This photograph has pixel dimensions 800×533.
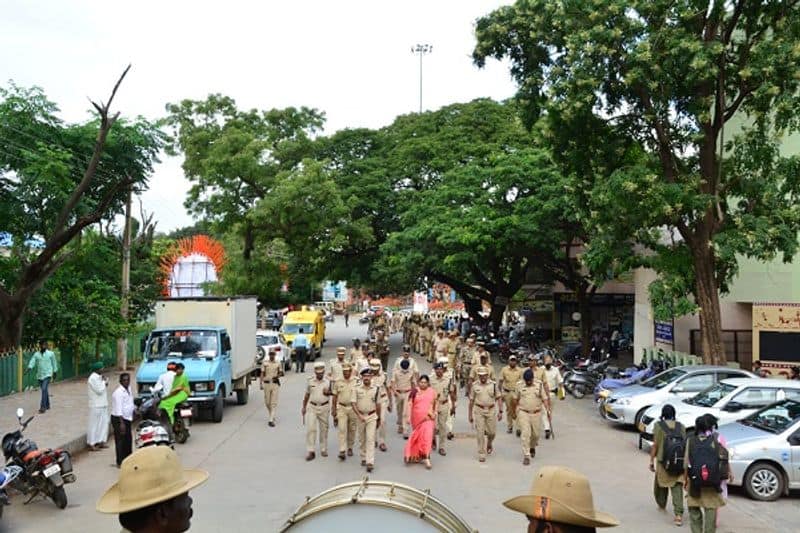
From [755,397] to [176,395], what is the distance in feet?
32.8

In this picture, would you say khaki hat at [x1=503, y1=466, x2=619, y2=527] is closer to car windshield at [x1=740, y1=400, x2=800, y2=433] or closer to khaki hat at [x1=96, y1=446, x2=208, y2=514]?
khaki hat at [x1=96, y1=446, x2=208, y2=514]

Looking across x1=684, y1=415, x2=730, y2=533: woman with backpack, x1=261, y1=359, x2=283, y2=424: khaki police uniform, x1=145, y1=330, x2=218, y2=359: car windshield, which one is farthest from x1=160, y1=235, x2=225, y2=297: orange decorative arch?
x1=684, y1=415, x2=730, y2=533: woman with backpack

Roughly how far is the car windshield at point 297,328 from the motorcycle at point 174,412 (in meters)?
17.6

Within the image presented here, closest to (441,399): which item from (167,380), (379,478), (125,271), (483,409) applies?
(483,409)

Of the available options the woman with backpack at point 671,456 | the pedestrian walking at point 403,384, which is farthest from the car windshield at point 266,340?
the woman with backpack at point 671,456

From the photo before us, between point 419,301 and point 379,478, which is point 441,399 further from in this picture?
point 419,301

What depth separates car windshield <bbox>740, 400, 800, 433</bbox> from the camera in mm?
10922

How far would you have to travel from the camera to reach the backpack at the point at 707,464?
8.12 metres

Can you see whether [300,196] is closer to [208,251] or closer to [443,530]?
[208,251]

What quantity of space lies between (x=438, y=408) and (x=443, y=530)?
30.1 feet

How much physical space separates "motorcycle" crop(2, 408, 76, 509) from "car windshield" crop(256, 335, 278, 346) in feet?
53.5

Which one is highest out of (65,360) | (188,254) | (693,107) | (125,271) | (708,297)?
(693,107)

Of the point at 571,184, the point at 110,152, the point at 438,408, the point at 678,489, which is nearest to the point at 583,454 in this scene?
the point at 438,408

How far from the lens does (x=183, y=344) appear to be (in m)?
16.4
